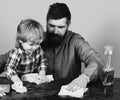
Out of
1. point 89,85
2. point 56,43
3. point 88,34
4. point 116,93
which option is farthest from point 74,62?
point 88,34

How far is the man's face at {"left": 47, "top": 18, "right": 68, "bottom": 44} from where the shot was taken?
2.25m

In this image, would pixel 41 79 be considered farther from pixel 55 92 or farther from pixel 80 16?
pixel 80 16

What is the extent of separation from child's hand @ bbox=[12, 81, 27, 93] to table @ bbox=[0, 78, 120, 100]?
1.1 inches

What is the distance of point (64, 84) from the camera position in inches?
76.4

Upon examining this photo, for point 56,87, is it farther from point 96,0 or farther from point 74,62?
point 96,0

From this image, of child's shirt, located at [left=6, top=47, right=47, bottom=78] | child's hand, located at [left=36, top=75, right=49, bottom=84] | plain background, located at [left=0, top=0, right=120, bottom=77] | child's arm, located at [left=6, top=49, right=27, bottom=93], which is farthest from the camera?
plain background, located at [left=0, top=0, right=120, bottom=77]

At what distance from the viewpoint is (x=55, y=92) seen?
1.80 m

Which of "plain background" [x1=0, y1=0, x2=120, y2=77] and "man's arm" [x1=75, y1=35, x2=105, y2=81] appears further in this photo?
"plain background" [x1=0, y1=0, x2=120, y2=77]

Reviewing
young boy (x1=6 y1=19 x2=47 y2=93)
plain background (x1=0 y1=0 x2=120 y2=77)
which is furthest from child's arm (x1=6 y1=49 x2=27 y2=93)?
plain background (x1=0 y1=0 x2=120 y2=77)

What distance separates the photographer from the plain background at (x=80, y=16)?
3.31 m

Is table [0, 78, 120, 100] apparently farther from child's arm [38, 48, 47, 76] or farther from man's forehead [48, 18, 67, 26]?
man's forehead [48, 18, 67, 26]

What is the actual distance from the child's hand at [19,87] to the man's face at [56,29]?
0.58m

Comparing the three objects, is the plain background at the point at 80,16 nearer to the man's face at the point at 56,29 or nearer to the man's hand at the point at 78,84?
the man's face at the point at 56,29

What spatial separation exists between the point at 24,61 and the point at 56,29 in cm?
33
